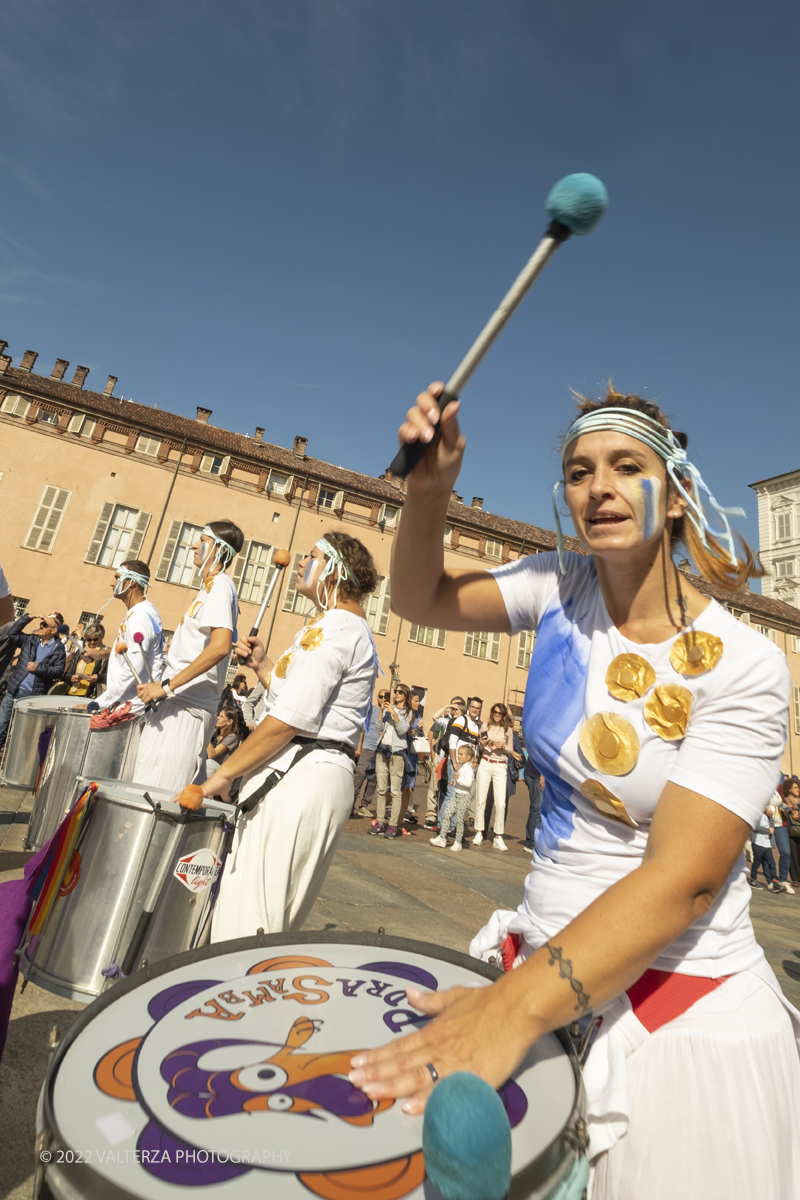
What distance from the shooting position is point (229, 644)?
346cm

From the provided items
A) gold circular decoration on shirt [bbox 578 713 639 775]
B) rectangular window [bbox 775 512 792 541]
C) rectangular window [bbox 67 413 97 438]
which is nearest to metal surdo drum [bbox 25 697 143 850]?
gold circular decoration on shirt [bbox 578 713 639 775]

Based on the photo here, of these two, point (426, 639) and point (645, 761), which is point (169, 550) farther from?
point (645, 761)

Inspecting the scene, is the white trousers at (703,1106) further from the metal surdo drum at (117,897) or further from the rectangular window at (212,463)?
the rectangular window at (212,463)

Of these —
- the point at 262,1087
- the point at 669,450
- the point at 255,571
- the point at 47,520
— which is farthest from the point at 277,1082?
the point at 47,520

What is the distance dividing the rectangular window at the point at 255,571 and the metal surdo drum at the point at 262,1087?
26303 mm

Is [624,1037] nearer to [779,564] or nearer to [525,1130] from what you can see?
[525,1130]

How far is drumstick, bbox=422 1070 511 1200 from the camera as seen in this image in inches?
24.3

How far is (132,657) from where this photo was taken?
424 cm

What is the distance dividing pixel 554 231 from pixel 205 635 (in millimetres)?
2807

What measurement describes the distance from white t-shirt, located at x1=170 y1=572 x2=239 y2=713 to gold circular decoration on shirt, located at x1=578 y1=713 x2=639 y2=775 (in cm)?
259

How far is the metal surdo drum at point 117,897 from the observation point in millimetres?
1990

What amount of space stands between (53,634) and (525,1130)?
33.4 feet

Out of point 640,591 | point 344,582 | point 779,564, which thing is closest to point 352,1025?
point 640,591

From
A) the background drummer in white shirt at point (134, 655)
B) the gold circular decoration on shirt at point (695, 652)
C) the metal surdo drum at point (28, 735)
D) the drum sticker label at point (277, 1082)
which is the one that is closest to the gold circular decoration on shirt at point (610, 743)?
the gold circular decoration on shirt at point (695, 652)
